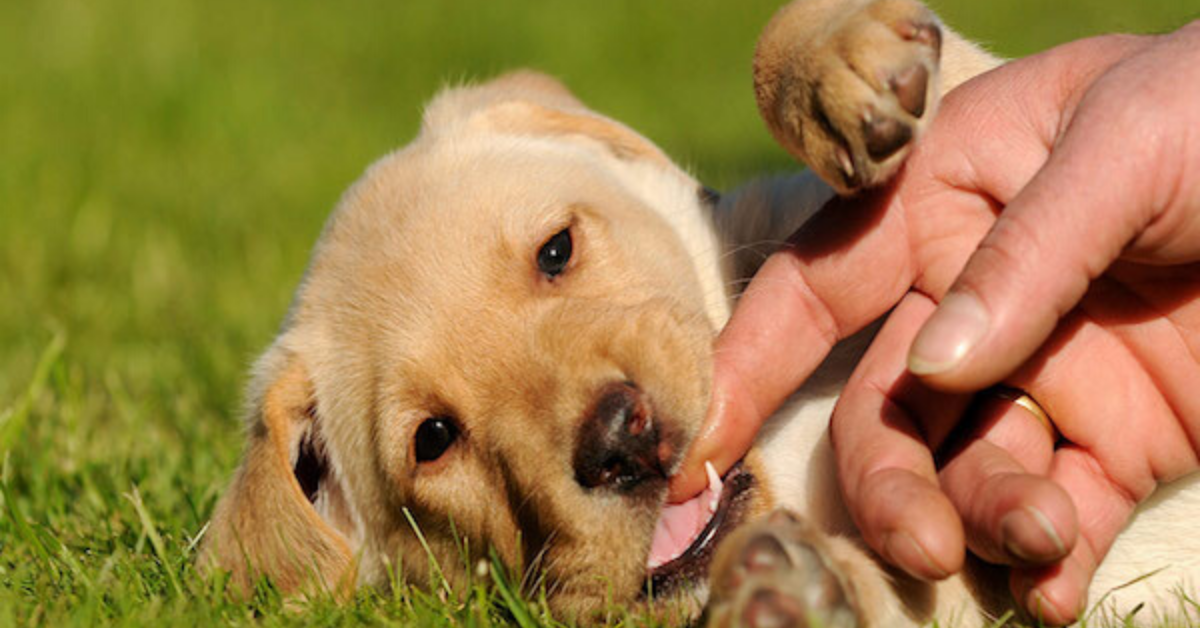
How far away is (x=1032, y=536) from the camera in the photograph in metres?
2.13

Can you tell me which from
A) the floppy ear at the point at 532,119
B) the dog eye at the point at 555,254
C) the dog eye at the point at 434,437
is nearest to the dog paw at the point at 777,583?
the dog eye at the point at 434,437

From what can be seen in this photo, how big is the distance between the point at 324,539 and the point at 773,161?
15.1 feet

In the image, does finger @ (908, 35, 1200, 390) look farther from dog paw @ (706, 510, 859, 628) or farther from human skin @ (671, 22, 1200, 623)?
dog paw @ (706, 510, 859, 628)

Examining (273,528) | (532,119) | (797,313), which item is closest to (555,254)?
(797,313)

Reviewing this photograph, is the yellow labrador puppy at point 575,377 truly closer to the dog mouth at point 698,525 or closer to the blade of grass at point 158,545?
the dog mouth at point 698,525

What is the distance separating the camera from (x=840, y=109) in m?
2.56

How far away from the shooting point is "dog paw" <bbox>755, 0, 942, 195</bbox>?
2.54m

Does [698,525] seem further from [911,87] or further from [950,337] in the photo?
[911,87]

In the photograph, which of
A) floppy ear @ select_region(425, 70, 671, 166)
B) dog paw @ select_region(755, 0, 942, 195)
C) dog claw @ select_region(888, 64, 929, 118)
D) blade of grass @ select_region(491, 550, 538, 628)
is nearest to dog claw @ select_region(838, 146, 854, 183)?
dog paw @ select_region(755, 0, 942, 195)

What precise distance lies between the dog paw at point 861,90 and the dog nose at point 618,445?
61cm

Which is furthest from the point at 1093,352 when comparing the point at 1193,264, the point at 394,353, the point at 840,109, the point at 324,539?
the point at 324,539

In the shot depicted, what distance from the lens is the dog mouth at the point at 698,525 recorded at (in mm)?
2830

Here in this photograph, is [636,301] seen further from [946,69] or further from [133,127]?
[133,127]

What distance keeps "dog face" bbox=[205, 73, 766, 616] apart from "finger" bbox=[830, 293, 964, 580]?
0.36 meters
